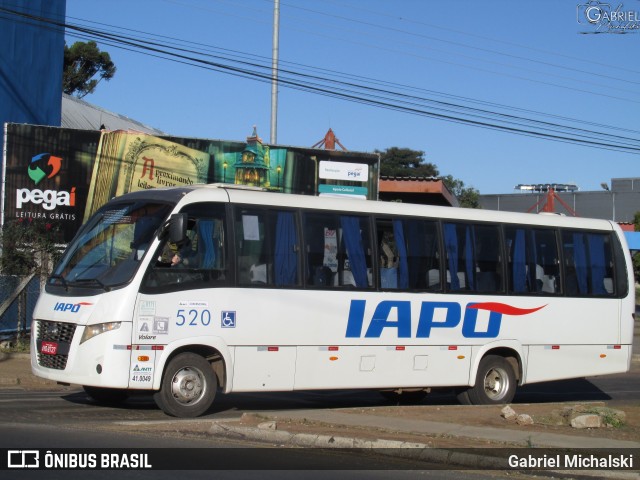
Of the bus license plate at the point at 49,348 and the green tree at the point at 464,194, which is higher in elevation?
the green tree at the point at 464,194

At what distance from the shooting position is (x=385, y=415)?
41.1 feet

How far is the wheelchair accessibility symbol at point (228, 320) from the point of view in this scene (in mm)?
12305

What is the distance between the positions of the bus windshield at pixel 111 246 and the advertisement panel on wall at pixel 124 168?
1320 centimetres

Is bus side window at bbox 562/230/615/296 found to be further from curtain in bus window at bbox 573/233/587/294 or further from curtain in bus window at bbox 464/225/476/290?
curtain in bus window at bbox 464/225/476/290

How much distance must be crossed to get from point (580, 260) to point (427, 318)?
3735 mm

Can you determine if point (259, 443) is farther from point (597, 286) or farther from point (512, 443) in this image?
point (597, 286)

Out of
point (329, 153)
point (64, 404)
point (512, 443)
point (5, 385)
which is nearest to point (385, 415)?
point (512, 443)

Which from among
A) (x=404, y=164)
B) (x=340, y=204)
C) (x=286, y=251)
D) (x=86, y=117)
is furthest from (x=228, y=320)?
(x=404, y=164)

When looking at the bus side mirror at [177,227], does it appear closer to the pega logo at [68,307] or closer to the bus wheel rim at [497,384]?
the pega logo at [68,307]

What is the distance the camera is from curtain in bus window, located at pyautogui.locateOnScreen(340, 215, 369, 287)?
1372 centimetres

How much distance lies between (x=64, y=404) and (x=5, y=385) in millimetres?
3408

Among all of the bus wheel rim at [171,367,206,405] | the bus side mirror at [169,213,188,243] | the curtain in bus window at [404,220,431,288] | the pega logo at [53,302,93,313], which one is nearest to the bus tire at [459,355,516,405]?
the curtain in bus window at [404,220,431,288]

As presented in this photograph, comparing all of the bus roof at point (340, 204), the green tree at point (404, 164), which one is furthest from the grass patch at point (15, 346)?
the green tree at point (404, 164)

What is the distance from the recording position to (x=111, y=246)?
1223 cm
